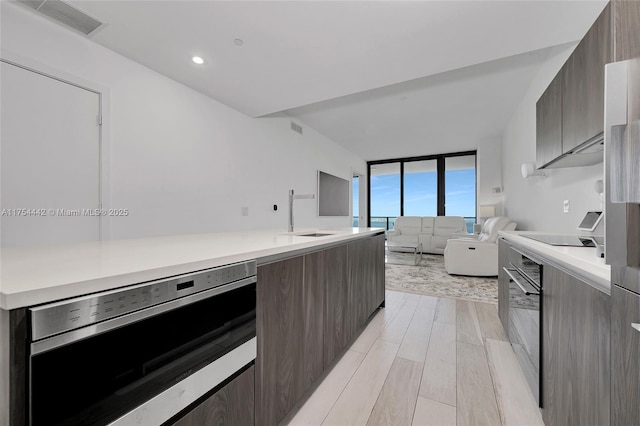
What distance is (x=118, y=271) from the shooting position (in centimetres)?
62

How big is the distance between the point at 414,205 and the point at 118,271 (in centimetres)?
770

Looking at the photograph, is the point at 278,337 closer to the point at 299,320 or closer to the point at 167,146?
the point at 299,320

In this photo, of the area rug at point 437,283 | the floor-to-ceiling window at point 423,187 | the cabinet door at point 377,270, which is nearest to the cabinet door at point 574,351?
the cabinet door at point 377,270

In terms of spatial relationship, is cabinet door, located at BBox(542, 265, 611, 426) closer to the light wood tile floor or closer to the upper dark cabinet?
the light wood tile floor

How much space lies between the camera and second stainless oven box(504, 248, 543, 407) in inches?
48.4

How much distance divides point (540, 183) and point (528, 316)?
2.37m

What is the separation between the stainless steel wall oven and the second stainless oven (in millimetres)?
1381

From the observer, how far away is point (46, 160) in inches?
72.7

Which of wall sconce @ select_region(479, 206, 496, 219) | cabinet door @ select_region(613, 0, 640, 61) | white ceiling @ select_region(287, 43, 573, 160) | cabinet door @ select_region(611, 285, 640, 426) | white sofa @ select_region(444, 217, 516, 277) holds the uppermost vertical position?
white ceiling @ select_region(287, 43, 573, 160)

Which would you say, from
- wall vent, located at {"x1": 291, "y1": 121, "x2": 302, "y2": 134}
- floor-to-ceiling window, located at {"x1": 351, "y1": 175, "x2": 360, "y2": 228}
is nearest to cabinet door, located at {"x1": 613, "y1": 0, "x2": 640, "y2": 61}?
wall vent, located at {"x1": 291, "y1": 121, "x2": 302, "y2": 134}

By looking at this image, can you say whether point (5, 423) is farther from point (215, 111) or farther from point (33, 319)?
point (215, 111)

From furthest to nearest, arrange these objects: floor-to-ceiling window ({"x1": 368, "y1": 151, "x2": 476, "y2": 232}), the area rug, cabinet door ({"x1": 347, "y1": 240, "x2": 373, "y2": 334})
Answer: floor-to-ceiling window ({"x1": 368, "y1": 151, "x2": 476, "y2": 232})
the area rug
cabinet door ({"x1": 347, "y1": 240, "x2": 373, "y2": 334})

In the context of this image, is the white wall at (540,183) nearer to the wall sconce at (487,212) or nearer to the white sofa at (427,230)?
the wall sconce at (487,212)

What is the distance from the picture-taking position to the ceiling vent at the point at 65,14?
1.69 m
